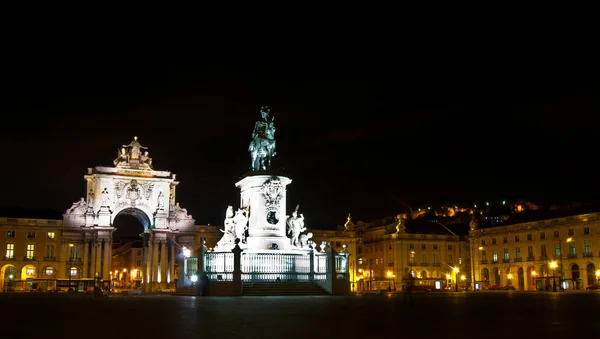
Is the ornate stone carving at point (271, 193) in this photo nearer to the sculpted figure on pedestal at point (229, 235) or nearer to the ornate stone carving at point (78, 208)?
the sculpted figure on pedestal at point (229, 235)

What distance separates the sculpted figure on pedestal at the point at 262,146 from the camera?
143 feet

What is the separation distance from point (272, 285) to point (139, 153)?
7019 cm

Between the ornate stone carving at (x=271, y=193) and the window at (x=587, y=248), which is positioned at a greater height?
the ornate stone carving at (x=271, y=193)

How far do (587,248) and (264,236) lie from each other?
188 feet

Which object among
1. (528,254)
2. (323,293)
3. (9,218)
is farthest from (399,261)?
(323,293)

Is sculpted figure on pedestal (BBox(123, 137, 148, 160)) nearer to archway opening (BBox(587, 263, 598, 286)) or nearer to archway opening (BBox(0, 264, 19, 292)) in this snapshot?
archway opening (BBox(0, 264, 19, 292))

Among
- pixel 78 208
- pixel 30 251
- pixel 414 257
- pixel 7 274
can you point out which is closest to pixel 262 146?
pixel 78 208

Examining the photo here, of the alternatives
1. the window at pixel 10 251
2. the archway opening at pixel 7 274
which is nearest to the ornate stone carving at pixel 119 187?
the window at pixel 10 251

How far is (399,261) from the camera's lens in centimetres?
10838

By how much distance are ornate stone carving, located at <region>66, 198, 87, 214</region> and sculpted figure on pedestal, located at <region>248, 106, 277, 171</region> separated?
6291 cm

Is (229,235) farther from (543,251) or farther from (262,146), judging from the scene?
(543,251)

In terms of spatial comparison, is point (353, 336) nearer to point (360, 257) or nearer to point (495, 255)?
point (495, 255)

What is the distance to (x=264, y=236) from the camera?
41469 mm

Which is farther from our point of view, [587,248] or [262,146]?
[587,248]
